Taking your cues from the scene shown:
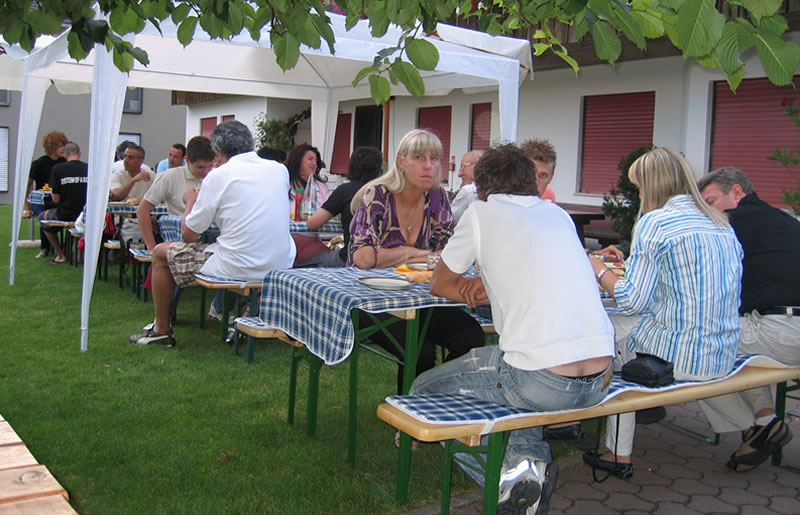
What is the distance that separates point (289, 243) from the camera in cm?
572

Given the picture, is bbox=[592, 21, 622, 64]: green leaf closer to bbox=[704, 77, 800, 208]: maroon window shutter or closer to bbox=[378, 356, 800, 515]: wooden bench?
bbox=[378, 356, 800, 515]: wooden bench

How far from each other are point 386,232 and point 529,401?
1.84m

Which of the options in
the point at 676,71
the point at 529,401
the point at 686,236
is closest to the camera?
the point at 529,401

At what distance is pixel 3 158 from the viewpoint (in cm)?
3012

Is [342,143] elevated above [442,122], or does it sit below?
below

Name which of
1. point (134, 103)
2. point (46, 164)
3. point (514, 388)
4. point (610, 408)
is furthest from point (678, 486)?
point (134, 103)

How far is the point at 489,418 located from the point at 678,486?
1553 mm

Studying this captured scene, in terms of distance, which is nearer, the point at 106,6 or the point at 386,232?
the point at 106,6

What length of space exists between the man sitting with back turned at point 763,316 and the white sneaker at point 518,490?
1.54 m

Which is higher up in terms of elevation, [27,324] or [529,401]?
[529,401]

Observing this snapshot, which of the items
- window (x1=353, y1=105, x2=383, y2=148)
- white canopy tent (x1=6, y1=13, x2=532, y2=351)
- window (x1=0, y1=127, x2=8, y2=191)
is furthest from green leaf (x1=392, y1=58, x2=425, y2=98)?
window (x1=0, y1=127, x2=8, y2=191)

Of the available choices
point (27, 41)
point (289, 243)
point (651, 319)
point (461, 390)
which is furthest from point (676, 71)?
point (27, 41)

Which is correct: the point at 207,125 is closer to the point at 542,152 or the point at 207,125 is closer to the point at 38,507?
the point at 542,152

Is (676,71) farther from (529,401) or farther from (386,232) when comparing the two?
(529,401)
